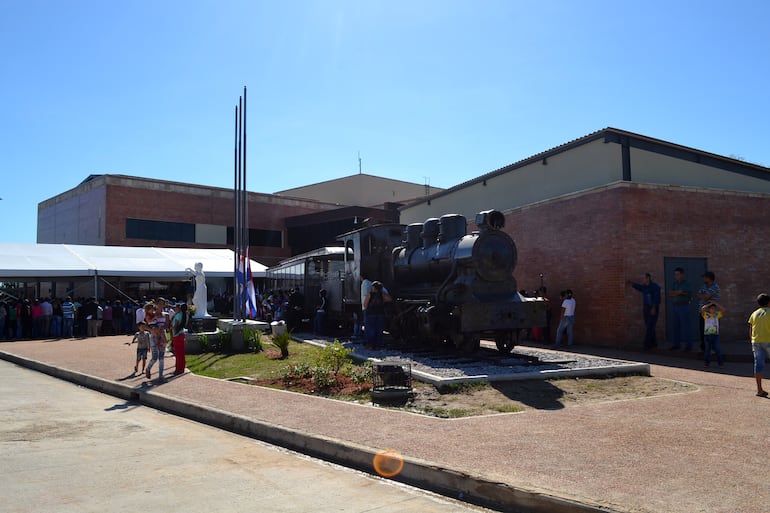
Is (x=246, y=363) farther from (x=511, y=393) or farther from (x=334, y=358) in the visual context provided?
(x=511, y=393)

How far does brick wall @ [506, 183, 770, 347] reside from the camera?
15406 millimetres

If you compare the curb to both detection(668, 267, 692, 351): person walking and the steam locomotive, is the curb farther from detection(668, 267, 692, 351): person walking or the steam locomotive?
detection(668, 267, 692, 351): person walking

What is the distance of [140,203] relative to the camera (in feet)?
128

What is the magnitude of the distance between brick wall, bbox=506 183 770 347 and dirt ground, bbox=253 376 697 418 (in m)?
5.13

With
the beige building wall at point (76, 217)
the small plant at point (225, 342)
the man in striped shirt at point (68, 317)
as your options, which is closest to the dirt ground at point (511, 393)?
the small plant at point (225, 342)

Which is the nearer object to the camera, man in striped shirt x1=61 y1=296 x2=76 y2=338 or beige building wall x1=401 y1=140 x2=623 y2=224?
beige building wall x1=401 y1=140 x2=623 y2=224

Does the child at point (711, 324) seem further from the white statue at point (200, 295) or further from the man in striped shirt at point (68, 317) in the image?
the man in striped shirt at point (68, 317)

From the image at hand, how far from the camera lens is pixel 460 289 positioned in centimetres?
1255

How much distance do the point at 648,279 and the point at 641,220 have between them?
1.71 m

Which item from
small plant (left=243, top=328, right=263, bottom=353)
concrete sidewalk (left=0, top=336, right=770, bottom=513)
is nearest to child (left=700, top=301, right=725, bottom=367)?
concrete sidewalk (left=0, top=336, right=770, bottom=513)

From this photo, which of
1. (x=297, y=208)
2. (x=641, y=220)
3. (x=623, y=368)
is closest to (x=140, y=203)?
(x=297, y=208)

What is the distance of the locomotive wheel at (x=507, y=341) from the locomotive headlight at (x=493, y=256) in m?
1.25

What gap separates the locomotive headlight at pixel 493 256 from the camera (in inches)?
488

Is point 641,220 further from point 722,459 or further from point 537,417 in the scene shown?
point 722,459
